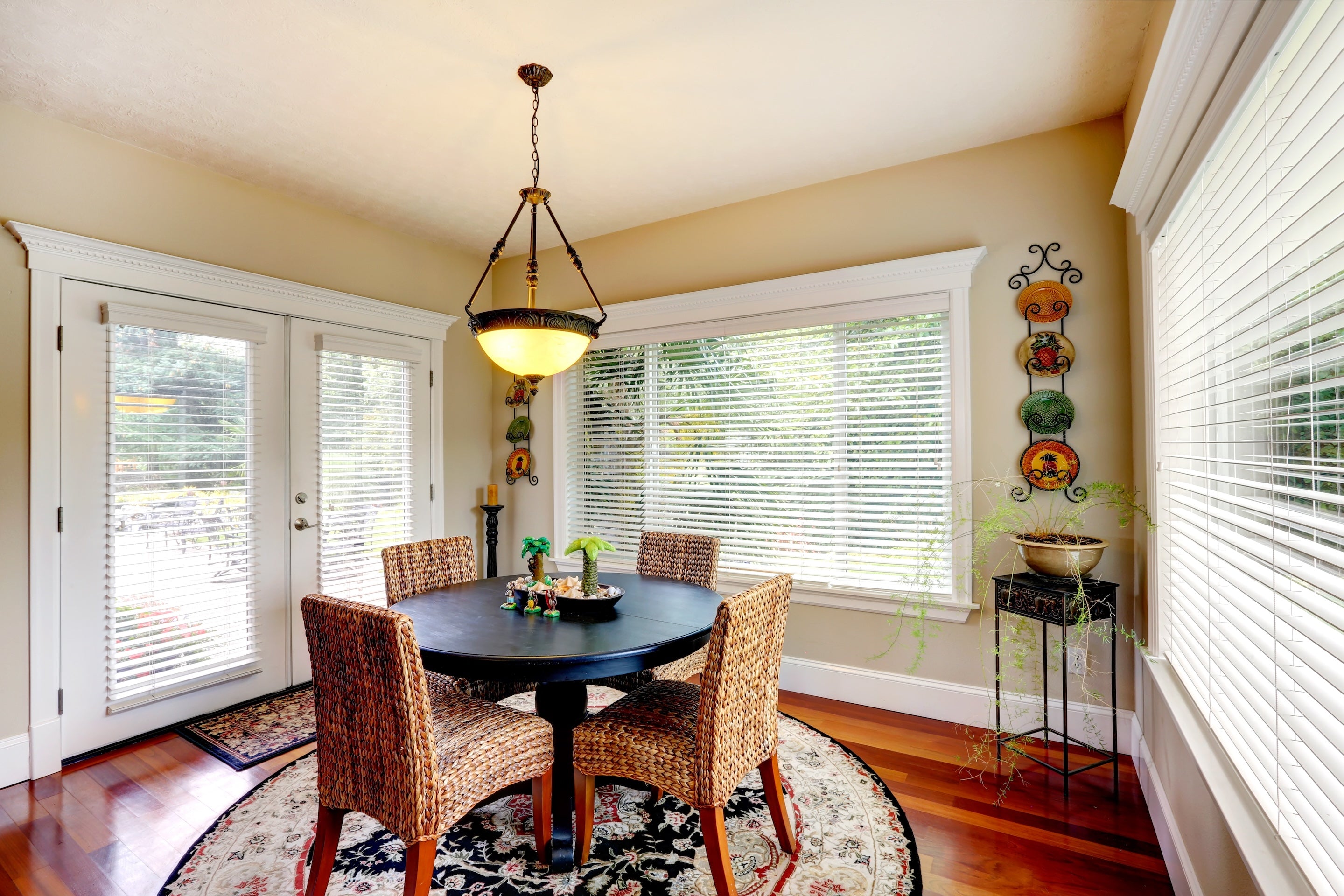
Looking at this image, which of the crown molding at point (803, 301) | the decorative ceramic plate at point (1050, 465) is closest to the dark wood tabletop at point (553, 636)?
the decorative ceramic plate at point (1050, 465)

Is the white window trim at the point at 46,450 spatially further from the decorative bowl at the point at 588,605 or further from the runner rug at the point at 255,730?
the decorative bowl at the point at 588,605

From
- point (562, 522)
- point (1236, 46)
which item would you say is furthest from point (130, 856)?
point (1236, 46)

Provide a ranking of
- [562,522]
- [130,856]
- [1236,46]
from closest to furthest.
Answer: [1236,46] < [130,856] < [562,522]

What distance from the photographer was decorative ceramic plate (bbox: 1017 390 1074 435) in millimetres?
2732

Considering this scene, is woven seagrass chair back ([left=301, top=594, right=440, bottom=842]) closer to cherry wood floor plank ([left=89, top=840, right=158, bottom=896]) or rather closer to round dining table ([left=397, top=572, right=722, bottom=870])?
round dining table ([left=397, top=572, right=722, bottom=870])

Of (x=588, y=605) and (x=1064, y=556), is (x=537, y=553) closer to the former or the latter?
(x=588, y=605)

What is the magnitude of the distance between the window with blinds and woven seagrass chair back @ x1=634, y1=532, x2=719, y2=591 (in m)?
1.76

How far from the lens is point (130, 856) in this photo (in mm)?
2045

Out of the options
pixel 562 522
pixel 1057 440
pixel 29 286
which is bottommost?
pixel 562 522

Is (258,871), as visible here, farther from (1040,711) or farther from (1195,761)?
(1040,711)

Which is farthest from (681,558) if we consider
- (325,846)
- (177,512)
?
(177,512)

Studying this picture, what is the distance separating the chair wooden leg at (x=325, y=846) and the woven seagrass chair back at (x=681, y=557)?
1628 millimetres

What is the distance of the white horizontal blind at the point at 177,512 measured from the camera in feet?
9.30

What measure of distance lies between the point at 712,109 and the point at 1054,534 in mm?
2282
